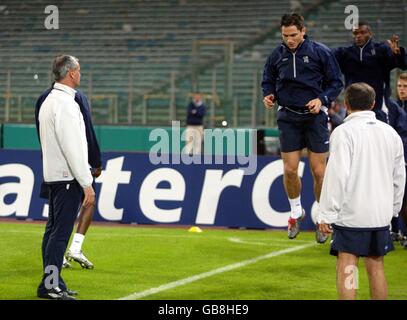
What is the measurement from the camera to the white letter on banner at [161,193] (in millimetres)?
14328

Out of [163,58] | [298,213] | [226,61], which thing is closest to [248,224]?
[298,213]

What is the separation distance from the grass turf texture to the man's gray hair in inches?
Result: 73.7

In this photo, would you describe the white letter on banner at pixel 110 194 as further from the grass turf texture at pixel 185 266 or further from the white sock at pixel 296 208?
the white sock at pixel 296 208

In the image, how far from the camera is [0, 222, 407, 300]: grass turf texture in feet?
29.6

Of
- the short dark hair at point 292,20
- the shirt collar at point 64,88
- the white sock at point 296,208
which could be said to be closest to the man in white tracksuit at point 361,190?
the shirt collar at point 64,88

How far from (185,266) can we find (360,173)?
151 inches

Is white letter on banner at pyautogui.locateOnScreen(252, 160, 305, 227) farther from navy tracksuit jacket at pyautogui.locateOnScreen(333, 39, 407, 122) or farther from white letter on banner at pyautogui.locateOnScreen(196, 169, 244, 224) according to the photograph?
navy tracksuit jacket at pyautogui.locateOnScreen(333, 39, 407, 122)

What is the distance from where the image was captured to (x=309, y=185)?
1402 cm

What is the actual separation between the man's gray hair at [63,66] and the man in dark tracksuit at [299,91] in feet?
9.11

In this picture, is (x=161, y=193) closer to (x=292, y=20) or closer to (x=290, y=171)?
(x=290, y=171)

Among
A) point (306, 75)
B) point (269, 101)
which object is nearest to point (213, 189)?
point (269, 101)

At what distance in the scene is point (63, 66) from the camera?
27.8ft
